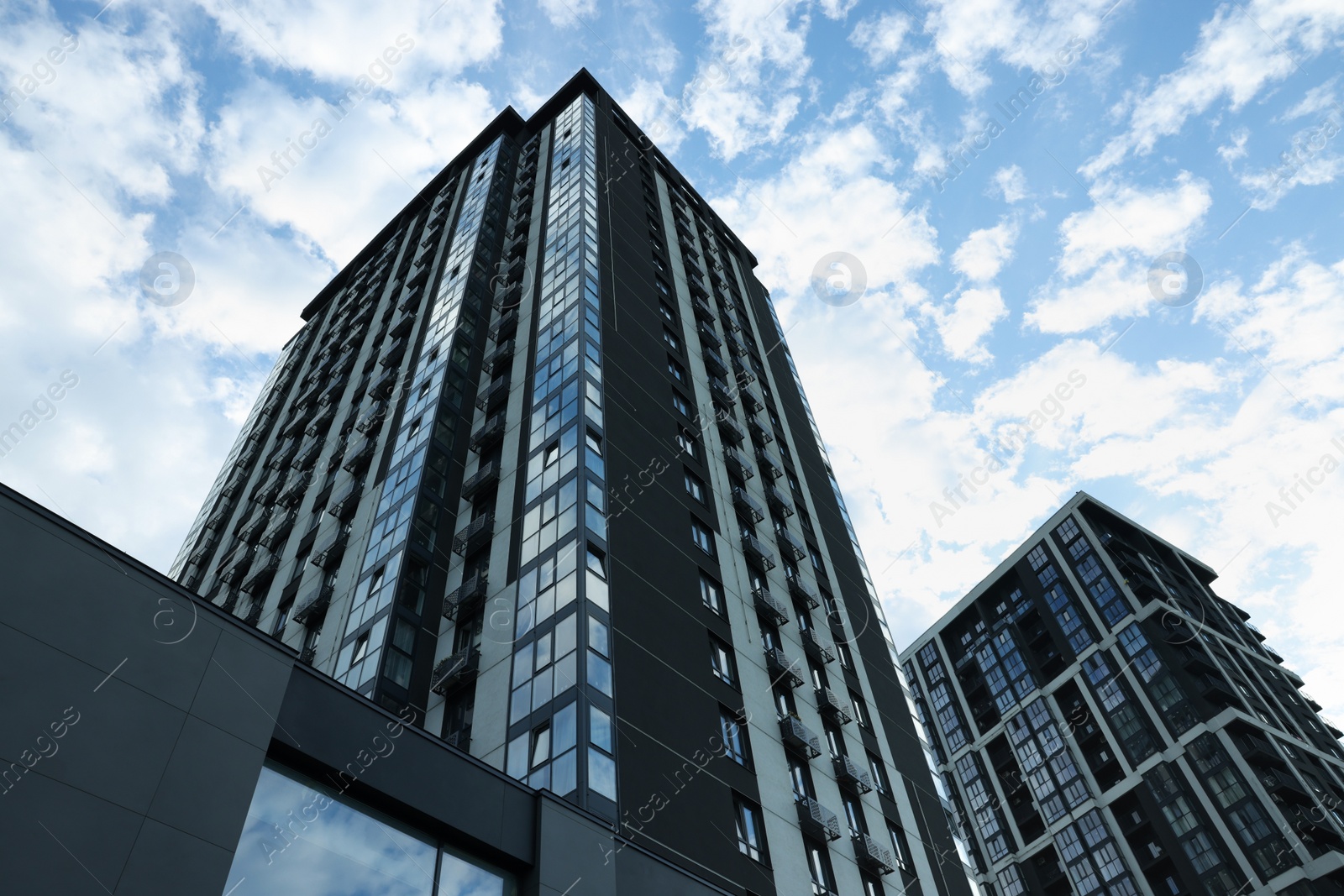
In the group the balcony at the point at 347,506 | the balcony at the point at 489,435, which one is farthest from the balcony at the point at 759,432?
the balcony at the point at 347,506

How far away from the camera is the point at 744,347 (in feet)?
204

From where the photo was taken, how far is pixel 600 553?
102 ft

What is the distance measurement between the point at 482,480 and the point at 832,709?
17685 millimetres

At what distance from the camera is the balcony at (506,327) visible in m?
48.4

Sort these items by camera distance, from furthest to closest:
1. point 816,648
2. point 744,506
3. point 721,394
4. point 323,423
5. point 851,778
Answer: point 323,423, point 721,394, point 744,506, point 816,648, point 851,778

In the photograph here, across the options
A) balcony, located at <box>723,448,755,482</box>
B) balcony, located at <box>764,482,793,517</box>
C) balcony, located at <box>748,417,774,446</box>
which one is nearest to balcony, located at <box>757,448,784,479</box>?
balcony, located at <box>748,417,774,446</box>

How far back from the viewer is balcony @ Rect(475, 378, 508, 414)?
143 feet

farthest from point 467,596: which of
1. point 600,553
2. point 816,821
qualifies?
point 816,821

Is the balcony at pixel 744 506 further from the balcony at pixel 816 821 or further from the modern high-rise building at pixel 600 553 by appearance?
the balcony at pixel 816 821

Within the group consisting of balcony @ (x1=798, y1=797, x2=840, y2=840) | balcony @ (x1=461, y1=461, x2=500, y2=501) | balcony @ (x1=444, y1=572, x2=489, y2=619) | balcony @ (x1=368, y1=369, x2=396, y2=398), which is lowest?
balcony @ (x1=798, y1=797, x2=840, y2=840)

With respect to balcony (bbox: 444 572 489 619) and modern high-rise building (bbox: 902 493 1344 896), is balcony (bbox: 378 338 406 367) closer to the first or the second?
balcony (bbox: 444 572 489 619)

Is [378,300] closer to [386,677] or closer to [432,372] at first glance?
[432,372]

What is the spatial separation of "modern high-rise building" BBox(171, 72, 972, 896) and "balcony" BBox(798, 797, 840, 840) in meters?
0.12

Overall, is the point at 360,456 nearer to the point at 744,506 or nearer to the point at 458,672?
the point at 458,672
